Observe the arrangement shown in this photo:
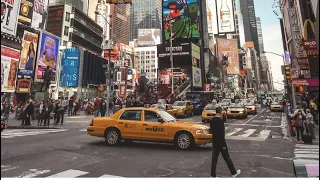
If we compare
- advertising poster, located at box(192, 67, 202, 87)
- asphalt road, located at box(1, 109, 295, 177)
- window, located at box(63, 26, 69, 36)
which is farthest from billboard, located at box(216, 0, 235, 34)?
asphalt road, located at box(1, 109, 295, 177)

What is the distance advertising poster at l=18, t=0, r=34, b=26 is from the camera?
4162 centimetres

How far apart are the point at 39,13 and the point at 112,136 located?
45049 millimetres

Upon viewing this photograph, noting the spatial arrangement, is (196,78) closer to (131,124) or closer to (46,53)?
(46,53)

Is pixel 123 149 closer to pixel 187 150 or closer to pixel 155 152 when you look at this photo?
pixel 155 152

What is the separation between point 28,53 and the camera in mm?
43656

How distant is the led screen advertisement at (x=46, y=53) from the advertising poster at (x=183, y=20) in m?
42.1

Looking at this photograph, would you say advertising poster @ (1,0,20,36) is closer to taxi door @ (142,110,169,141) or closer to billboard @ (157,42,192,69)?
taxi door @ (142,110,169,141)

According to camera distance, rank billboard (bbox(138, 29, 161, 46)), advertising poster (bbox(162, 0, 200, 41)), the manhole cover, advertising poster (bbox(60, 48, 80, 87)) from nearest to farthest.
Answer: the manhole cover → advertising poster (bbox(60, 48, 80, 87)) → advertising poster (bbox(162, 0, 200, 41)) → billboard (bbox(138, 29, 161, 46))

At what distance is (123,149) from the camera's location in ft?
30.8

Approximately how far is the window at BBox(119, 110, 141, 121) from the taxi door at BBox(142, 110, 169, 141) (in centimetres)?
39

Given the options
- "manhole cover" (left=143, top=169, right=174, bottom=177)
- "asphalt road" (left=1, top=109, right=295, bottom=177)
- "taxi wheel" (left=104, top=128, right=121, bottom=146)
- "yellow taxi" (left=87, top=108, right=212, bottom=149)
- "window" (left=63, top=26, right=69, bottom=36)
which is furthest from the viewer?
"window" (left=63, top=26, right=69, bottom=36)

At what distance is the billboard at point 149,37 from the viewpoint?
166 m

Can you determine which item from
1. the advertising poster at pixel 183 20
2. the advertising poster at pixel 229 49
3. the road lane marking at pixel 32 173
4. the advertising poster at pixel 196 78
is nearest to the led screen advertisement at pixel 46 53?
the advertising poster at pixel 196 78

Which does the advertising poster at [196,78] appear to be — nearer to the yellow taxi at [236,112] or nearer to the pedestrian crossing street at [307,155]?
the yellow taxi at [236,112]
